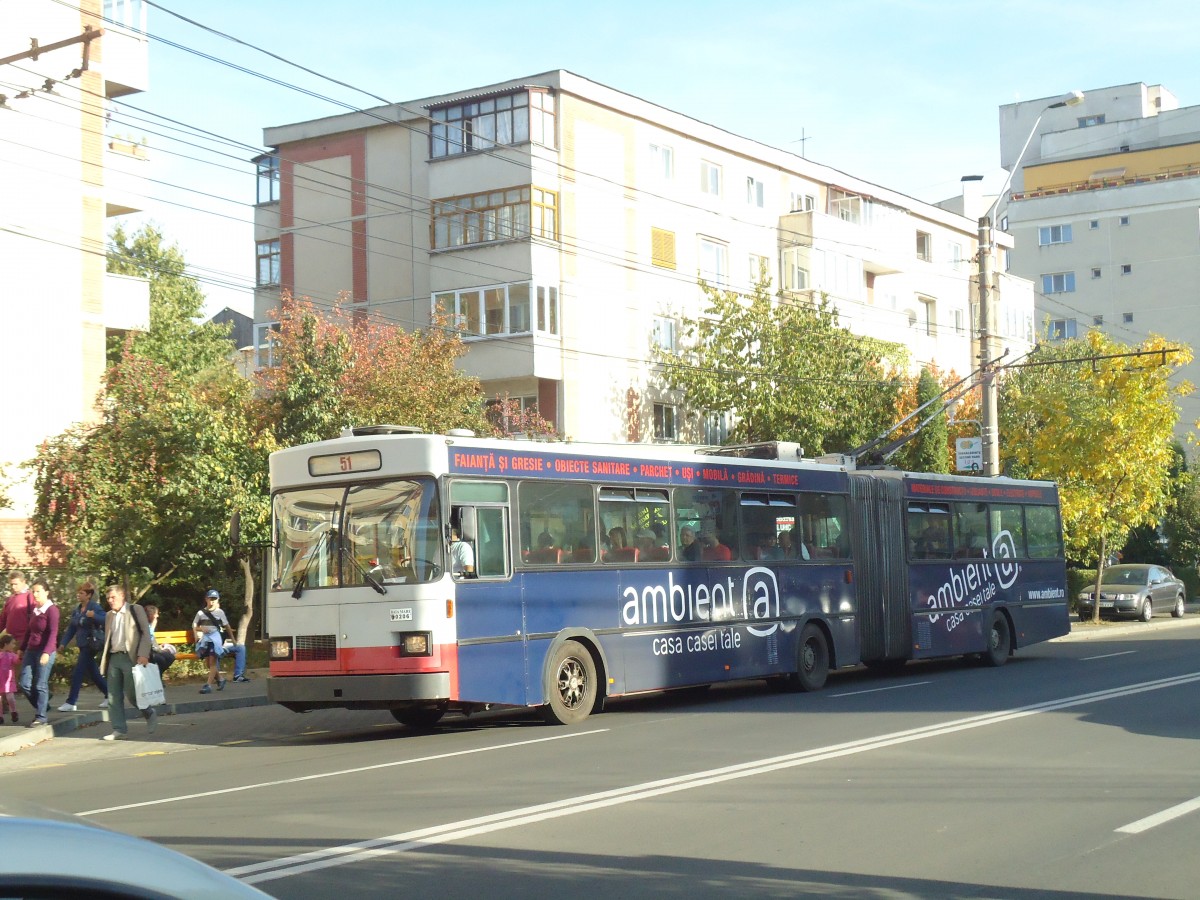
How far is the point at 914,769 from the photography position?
1094cm

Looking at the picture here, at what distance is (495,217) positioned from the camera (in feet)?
128

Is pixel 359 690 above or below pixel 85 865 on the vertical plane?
below

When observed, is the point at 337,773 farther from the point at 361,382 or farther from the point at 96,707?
the point at 361,382

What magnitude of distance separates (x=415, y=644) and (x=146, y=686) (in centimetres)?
379

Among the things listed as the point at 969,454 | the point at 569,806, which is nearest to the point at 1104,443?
the point at 969,454

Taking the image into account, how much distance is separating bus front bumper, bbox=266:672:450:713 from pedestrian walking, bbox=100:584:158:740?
1.81 m

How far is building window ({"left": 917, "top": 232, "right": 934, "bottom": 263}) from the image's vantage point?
5878 cm

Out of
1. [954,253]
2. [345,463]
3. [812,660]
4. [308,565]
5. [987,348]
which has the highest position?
[954,253]

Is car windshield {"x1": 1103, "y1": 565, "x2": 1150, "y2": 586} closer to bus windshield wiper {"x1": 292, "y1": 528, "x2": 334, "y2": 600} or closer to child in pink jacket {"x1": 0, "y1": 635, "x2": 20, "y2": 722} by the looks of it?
bus windshield wiper {"x1": 292, "y1": 528, "x2": 334, "y2": 600}

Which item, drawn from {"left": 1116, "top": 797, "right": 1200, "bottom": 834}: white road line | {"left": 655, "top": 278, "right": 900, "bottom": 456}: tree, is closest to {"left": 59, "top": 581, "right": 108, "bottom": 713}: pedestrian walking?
{"left": 1116, "top": 797, "right": 1200, "bottom": 834}: white road line

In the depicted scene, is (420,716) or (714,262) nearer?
(420,716)

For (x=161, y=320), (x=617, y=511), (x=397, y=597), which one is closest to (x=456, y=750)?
(x=397, y=597)

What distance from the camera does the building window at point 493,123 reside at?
1522 inches

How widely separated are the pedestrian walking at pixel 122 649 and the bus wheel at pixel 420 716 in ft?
9.50
